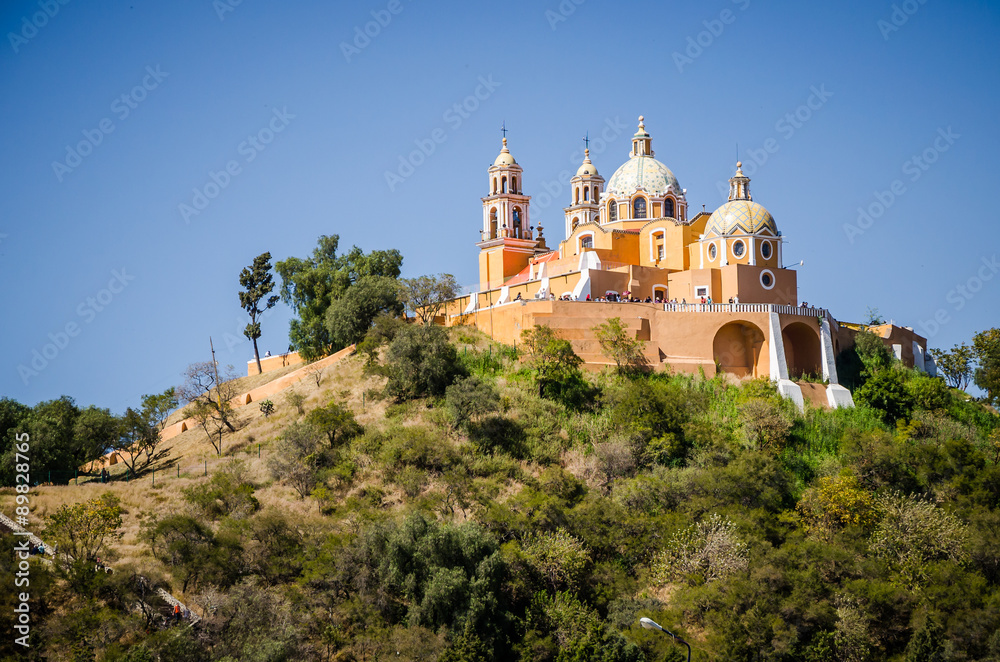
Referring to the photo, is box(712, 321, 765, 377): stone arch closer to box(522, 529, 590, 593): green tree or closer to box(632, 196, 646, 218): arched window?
box(632, 196, 646, 218): arched window

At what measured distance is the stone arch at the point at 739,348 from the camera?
141 ft

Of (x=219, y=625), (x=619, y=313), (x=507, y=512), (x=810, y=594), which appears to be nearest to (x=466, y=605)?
(x=507, y=512)

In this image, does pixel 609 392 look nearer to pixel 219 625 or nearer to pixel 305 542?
pixel 305 542

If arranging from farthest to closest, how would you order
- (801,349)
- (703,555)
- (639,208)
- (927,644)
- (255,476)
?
1. (639,208)
2. (801,349)
3. (255,476)
4. (703,555)
5. (927,644)

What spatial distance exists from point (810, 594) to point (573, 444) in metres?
10.6

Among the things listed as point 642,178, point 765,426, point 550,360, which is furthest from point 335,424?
point 642,178

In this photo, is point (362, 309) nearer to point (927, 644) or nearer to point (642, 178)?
point (642, 178)

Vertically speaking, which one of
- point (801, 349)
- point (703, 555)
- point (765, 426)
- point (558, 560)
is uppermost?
point (801, 349)

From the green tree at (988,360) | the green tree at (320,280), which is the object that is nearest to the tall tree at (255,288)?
the green tree at (320,280)

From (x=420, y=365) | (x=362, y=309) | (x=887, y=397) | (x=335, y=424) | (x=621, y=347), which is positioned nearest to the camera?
(x=335, y=424)

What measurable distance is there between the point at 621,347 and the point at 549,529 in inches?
381

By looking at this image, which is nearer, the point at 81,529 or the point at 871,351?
the point at 81,529

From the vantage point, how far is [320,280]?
2116 inches

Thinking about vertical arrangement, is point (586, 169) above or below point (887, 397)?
above
